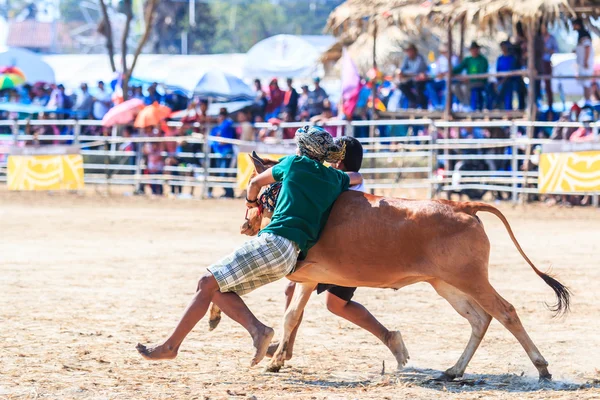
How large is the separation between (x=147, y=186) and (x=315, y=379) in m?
15.3

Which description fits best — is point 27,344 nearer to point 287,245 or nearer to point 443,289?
point 287,245

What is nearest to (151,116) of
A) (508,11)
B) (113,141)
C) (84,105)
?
(113,141)

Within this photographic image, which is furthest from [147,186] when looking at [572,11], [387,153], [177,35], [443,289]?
[177,35]

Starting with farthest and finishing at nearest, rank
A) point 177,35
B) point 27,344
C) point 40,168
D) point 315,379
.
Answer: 1. point 177,35
2. point 40,168
3. point 27,344
4. point 315,379

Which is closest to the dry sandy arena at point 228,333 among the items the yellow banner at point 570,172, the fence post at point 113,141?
the yellow banner at point 570,172

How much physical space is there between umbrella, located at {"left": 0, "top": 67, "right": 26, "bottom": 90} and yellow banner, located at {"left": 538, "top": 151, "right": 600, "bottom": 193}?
56.3 feet

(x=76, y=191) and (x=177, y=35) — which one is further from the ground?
(x=177, y=35)

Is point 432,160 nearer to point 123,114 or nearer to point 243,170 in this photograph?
point 243,170

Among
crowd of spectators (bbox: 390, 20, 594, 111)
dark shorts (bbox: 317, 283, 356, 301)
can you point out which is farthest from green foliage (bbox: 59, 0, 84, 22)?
dark shorts (bbox: 317, 283, 356, 301)

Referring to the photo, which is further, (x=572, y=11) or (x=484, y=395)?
(x=572, y=11)

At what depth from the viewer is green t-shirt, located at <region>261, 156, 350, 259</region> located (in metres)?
5.59

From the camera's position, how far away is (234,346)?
688 centimetres

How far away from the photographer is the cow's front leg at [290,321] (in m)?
6.16

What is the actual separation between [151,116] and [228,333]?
1338 centimetres
